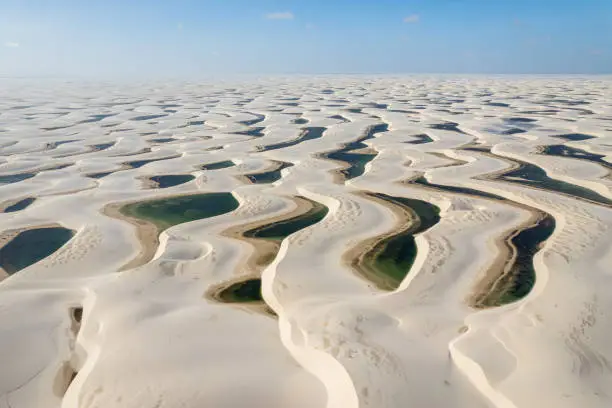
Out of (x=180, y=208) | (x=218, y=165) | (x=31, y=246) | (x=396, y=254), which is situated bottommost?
(x=218, y=165)

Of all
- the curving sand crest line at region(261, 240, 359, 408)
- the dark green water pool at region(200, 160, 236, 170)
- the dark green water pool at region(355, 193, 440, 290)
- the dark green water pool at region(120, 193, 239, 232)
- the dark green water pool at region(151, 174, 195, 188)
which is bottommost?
the dark green water pool at region(200, 160, 236, 170)

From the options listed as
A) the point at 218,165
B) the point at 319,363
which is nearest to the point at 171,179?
the point at 218,165

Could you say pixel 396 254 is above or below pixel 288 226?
above

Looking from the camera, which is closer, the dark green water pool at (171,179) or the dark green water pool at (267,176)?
the dark green water pool at (171,179)

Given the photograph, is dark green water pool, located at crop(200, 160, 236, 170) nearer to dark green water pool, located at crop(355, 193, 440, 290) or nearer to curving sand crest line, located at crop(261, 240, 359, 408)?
dark green water pool, located at crop(355, 193, 440, 290)

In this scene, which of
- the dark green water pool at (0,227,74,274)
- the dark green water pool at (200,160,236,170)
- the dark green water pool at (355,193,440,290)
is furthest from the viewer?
the dark green water pool at (200,160,236,170)

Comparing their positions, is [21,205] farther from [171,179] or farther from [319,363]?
[319,363]

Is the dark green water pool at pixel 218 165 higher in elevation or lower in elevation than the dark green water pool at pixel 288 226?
lower

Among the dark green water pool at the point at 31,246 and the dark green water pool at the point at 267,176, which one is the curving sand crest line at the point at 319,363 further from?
the dark green water pool at the point at 267,176

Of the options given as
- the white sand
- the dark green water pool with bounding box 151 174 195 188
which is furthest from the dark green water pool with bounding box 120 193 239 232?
the dark green water pool with bounding box 151 174 195 188

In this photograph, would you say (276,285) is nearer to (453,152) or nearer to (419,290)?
(419,290)

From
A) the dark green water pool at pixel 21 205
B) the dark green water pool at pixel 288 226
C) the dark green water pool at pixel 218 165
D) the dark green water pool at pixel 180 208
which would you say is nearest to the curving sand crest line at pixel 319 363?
the dark green water pool at pixel 288 226
